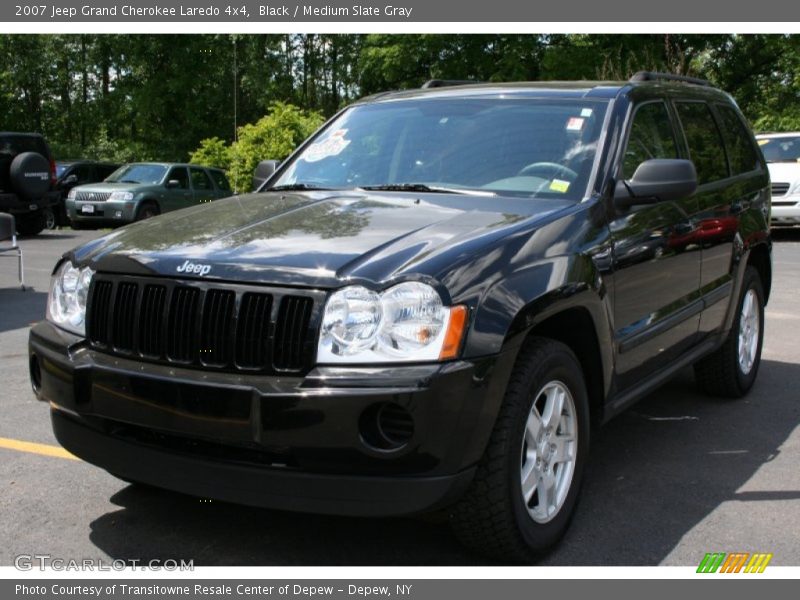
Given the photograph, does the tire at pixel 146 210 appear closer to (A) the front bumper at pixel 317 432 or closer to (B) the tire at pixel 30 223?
(B) the tire at pixel 30 223

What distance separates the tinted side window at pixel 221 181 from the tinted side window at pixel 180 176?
104cm

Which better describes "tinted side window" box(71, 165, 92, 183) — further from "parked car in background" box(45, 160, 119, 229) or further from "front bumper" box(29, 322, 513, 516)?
"front bumper" box(29, 322, 513, 516)

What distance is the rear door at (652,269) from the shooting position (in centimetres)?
407

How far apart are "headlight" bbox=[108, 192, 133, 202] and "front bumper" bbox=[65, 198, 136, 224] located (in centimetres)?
6

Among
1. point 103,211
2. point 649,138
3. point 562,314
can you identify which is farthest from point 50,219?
point 562,314

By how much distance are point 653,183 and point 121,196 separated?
1758 centimetres

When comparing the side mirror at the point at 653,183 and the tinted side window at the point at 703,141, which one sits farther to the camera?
the tinted side window at the point at 703,141

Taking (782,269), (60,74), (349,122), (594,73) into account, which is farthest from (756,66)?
(349,122)

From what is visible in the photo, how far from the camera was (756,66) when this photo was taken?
34312 millimetres

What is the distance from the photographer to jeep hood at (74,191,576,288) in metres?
3.12

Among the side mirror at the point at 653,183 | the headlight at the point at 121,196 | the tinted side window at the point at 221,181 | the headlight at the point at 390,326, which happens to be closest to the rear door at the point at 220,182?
the tinted side window at the point at 221,181

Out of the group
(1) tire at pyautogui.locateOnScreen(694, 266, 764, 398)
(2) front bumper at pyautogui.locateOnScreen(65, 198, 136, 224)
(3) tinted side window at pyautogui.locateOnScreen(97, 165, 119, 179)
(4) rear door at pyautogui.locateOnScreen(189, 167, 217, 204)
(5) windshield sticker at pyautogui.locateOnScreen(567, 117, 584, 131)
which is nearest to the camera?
(5) windshield sticker at pyautogui.locateOnScreen(567, 117, 584, 131)

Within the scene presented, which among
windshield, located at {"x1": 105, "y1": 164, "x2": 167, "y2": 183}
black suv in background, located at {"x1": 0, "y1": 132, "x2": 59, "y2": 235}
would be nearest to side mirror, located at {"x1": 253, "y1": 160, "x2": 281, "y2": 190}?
black suv in background, located at {"x1": 0, "y1": 132, "x2": 59, "y2": 235}

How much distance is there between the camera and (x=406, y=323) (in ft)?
9.87
